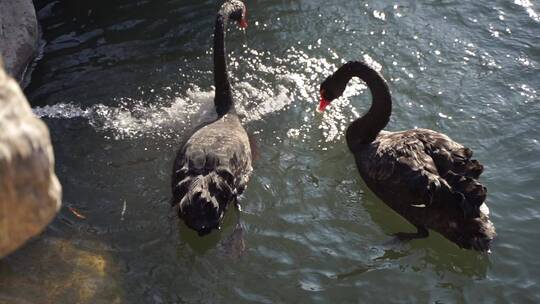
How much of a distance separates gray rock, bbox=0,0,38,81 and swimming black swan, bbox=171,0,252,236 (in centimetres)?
248

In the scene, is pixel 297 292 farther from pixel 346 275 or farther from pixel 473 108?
pixel 473 108

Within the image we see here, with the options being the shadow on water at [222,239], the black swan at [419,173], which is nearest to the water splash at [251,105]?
the black swan at [419,173]

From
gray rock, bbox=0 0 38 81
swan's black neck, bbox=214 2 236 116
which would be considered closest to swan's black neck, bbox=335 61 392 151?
swan's black neck, bbox=214 2 236 116

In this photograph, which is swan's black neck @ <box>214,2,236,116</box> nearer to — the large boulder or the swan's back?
the swan's back

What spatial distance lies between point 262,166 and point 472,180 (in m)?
2.01

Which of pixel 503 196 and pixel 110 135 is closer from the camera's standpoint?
pixel 503 196

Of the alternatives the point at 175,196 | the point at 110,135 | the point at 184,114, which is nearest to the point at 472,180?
the point at 175,196

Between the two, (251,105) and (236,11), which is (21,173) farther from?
(236,11)

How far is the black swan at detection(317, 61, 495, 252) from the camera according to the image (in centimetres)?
491

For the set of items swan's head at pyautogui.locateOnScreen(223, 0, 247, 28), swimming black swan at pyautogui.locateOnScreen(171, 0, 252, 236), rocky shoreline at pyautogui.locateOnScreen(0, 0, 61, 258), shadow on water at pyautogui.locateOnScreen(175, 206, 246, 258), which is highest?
rocky shoreline at pyautogui.locateOnScreen(0, 0, 61, 258)

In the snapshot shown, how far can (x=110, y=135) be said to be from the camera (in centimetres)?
637

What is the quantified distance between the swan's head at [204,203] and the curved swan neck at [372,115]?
1783 millimetres

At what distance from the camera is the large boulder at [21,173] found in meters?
1.71

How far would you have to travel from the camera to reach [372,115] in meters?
6.10
